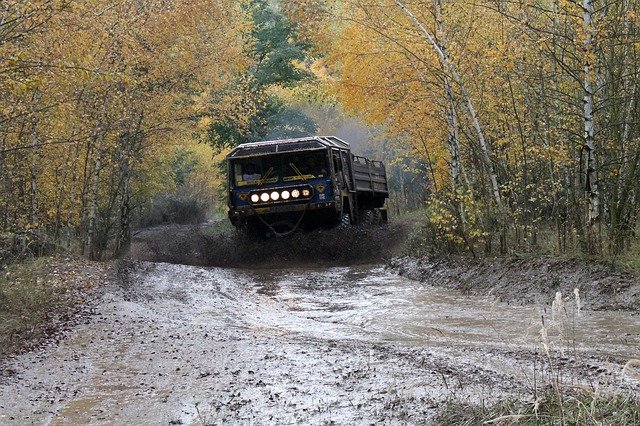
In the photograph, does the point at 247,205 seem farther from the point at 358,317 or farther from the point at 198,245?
the point at 358,317

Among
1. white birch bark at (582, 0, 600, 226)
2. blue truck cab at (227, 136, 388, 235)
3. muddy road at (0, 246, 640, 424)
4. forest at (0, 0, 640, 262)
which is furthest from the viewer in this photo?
blue truck cab at (227, 136, 388, 235)

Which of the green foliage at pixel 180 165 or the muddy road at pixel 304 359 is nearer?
the muddy road at pixel 304 359

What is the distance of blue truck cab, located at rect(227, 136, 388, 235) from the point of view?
17016 millimetres

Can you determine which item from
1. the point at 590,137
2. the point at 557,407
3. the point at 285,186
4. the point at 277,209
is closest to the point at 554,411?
the point at 557,407

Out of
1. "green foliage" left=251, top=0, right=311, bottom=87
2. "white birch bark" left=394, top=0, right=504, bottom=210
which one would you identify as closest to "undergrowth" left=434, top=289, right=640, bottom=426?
"white birch bark" left=394, top=0, right=504, bottom=210

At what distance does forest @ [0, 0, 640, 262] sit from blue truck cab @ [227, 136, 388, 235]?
189 cm

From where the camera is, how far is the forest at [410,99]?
389 inches

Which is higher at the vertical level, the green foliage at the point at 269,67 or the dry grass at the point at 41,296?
the green foliage at the point at 269,67

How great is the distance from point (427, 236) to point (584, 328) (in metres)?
7.66

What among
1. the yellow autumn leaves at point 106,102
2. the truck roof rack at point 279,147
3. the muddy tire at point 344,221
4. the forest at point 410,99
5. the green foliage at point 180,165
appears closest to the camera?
the forest at point 410,99

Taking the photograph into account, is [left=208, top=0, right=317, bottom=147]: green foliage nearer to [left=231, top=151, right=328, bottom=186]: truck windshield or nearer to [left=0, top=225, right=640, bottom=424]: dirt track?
[left=231, top=151, right=328, bottom=186]: truck windshield

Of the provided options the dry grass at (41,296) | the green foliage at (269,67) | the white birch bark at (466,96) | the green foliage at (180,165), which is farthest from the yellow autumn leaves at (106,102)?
the green foliage at (180,165)

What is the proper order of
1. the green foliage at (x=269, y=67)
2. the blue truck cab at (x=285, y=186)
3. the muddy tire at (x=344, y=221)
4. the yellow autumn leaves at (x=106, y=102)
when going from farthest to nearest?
the green foliage at (x=269, y=67) < the muddy tire at (x=344, y=221) < the blue truck cab at (x=285, y=186) < the yellow autumn leaves at (x=106, y=102)

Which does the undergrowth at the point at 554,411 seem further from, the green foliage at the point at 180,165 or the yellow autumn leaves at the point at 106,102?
the green foliage at the point at 180,165
